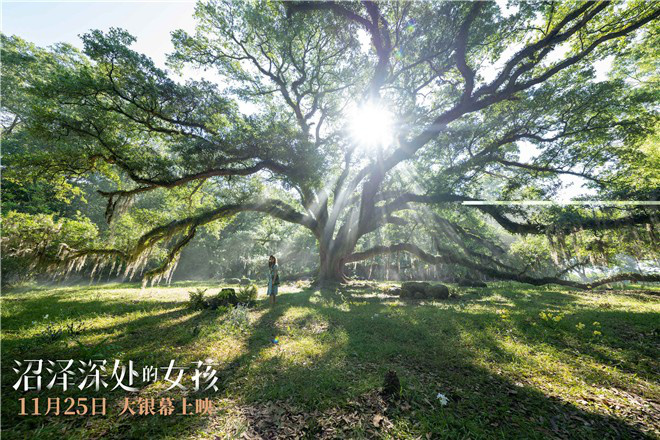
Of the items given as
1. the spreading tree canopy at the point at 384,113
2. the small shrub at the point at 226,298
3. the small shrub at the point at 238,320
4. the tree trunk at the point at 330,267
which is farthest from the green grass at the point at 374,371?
the tree trunk at the point at 330,267

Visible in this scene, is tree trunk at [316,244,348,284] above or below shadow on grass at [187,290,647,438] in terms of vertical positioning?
above

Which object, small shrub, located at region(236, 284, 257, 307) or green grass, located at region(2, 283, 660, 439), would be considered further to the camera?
small shrub, located at region(236, 284, 257, 307)

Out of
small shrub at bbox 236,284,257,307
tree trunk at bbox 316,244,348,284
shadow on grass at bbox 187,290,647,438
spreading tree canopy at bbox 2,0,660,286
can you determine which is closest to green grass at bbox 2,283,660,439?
shadow on grass at bbox 187,290,647,438

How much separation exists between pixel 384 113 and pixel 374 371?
1344 cm

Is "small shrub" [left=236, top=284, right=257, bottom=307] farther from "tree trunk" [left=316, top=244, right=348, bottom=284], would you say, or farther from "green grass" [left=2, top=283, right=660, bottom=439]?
"tree trunk" [left=316, top=244, right=348, bottom=284]

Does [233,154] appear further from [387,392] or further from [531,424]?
[531,424]

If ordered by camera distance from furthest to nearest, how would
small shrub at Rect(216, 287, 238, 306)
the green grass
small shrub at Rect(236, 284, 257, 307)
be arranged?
small shrub at Rect(236, 284, 257, 307)
small shrub at Rect(216, 287, 238, 306)
the green grass

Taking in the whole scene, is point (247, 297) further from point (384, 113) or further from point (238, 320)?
point (384, 113)

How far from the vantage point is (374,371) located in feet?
13.3

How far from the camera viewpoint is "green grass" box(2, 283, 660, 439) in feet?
8.89

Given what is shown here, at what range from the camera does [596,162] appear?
431 inches

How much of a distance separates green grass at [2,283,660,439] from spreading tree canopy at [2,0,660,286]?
212 inches

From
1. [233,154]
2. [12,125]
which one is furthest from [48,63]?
[233,154]

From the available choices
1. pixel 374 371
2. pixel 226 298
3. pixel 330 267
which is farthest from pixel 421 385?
pixel 330 267
